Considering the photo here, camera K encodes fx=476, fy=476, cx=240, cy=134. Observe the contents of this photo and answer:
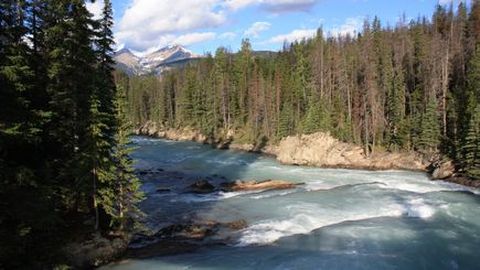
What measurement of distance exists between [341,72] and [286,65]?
2213 cm

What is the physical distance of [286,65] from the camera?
99.0 meters

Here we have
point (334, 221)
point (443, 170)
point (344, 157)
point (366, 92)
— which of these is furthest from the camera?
point (366, 92)

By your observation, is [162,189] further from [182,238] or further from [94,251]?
[94,251]

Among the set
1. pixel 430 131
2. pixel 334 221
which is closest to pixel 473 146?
pixel 430 131

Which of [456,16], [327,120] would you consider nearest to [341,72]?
[327,120]

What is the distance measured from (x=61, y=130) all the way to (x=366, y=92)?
54.3 meters

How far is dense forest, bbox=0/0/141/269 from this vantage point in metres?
20.9

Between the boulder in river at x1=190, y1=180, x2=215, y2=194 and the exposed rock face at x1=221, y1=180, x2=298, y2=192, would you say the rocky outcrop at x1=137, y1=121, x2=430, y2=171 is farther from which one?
the boulder in river at x1=190, y1=180, x2=215, y2=194

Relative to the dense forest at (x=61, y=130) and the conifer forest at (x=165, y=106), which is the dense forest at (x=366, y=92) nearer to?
the conifer forest at (x=165, y=106)

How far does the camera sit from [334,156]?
63156mm

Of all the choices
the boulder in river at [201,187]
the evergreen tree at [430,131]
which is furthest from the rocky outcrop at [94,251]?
the evergreen tree at [430,131]

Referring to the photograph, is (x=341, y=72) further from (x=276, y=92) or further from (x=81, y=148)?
(x=81, y=148)

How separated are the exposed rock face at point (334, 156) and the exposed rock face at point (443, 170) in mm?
4387

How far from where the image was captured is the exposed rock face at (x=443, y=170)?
4938cm
